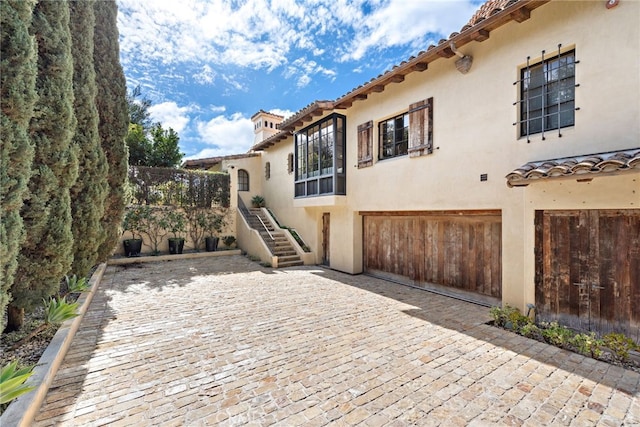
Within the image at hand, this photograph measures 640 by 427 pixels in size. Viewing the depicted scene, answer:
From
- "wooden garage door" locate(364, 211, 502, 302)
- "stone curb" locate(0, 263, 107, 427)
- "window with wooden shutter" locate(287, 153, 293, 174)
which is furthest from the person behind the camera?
"window with wooden shutter" locate(287, 153, 293, 174)

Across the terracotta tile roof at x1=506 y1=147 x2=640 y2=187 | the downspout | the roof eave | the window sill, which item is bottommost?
the window sill

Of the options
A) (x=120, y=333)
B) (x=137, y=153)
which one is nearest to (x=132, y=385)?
(x=120, y=333)

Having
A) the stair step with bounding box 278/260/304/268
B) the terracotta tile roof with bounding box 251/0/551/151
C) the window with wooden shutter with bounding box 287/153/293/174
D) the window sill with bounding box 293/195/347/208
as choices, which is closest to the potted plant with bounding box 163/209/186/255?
the stair step with bounding box 278/260/304/268

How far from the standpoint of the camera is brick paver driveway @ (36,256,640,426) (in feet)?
10.3

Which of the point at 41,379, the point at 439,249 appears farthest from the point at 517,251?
the point at 41,379

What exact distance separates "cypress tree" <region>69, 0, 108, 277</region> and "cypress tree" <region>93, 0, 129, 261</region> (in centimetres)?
151

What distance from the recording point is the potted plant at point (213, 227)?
1490 centimetres

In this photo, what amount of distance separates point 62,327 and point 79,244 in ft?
6.74

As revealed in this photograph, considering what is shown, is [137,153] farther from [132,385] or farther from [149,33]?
[132,385]

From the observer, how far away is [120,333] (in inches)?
207

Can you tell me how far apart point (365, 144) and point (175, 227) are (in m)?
10.3

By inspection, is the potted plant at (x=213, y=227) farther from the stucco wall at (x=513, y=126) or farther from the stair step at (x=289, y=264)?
the stucco wall at (x=513, y=126)

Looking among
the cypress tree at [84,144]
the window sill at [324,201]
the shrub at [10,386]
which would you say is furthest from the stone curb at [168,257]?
the shrub at [10,386]

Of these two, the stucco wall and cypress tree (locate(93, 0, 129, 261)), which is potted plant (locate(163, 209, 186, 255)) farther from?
the stucco wall
